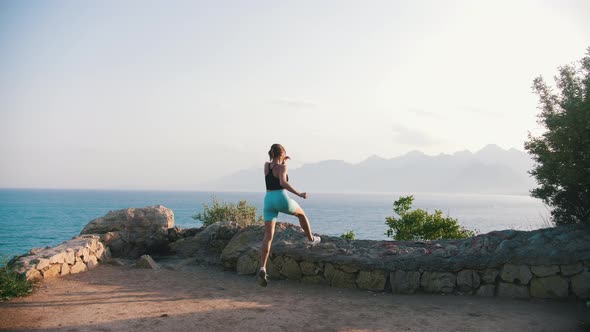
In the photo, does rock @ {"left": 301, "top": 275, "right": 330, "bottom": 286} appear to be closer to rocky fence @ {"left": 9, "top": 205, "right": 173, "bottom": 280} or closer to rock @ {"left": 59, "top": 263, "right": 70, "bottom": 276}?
rocky fence @ {"left": 9, "top": 205, "right": 173, "bottom": 280}

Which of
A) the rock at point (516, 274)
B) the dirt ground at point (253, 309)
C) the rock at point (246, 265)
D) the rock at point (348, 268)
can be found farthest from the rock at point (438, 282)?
the rock at point (246, 265)

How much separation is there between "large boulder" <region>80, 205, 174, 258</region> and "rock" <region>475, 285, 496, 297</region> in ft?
28.4

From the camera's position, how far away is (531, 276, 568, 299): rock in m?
7.26

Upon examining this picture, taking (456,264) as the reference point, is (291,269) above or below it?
below

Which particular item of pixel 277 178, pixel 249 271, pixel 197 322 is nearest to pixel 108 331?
pixel 197 322

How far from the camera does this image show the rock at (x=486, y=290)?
767 cm

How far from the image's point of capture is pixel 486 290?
25.2 ft

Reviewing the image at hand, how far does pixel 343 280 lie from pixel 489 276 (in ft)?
Result: 9.50

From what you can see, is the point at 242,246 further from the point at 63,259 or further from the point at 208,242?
the point at 63,259

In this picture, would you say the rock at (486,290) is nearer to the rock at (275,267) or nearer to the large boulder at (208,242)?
the rock at (275,267)

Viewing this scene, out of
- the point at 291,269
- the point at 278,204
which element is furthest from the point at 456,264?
the point at 278,204

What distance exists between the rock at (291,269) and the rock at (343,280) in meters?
0.84

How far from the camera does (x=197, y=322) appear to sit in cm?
602

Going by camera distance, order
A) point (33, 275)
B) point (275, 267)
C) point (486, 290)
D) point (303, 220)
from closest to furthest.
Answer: point (486, 290) → point (303, 220) → point (33, 275) → point (275, 267)
